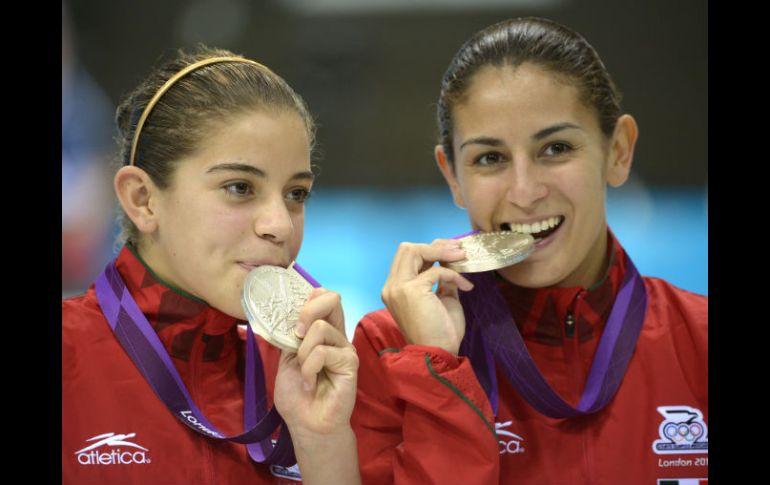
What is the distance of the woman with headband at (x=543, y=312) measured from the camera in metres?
2.62

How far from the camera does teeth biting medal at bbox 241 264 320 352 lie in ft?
7.55

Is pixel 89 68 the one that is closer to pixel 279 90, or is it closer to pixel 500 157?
pixel 279 90

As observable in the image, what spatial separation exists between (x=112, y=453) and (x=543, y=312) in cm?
147

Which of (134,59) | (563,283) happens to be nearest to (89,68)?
(134,59)

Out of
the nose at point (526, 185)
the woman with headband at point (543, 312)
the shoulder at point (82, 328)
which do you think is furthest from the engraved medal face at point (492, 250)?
the shoulder at point (82, 328)

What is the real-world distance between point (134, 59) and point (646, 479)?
227cm

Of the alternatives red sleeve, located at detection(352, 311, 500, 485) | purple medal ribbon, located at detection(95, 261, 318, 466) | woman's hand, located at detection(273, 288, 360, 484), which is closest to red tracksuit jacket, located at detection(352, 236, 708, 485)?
red sleeve, located at detection(352, 311, 500, 485)

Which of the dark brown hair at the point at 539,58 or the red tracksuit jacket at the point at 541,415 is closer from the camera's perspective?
the red tracksuit jacket at the point at 541,415

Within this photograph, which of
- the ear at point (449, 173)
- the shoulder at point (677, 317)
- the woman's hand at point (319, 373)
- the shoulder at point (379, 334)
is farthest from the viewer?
the ear at point (449, 173)

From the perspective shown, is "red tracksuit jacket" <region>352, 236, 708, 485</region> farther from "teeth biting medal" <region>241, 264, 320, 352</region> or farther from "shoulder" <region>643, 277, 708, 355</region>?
"teeth biting medal" <region>241, 264, 320, 352</region>

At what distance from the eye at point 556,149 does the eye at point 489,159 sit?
0.15m

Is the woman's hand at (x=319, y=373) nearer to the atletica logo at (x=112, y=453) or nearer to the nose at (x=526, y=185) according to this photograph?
the atletica logo at (x=112, y=453)

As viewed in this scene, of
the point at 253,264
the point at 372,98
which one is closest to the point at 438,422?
the point at 253,264

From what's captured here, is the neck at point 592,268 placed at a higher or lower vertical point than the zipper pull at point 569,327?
higher
